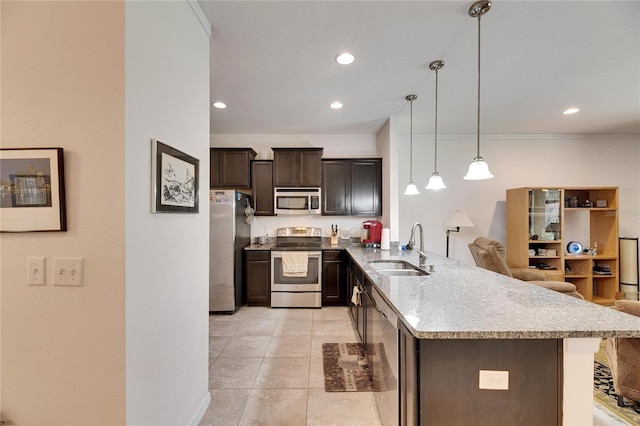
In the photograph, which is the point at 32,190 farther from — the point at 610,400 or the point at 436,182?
the point at 610,400

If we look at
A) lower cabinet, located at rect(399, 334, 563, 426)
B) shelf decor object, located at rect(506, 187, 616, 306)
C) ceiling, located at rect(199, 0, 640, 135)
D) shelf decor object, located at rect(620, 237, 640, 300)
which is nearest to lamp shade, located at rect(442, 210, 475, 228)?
shelf decor object, located at rect(506, 187, 616, 306)

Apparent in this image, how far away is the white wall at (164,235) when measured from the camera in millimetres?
1146

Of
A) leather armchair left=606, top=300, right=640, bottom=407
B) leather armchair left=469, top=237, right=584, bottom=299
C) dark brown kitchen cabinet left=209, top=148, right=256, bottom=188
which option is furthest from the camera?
dark brown kitchen cabinet left=209, top=148, right=256, bottom=188

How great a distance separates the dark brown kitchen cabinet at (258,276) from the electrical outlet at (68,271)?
2.87 meters

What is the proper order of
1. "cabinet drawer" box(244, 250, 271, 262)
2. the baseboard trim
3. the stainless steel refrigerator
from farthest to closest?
"cabinet drawer" box(244, 250, 271, 262) < the stainless steel refrigerator < the baseboard trim

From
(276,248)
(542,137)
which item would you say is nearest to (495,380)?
(276,248)

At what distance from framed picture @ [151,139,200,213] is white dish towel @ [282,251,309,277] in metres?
2.30

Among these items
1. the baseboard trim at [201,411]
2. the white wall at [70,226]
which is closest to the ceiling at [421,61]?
the white wall at [70,226]

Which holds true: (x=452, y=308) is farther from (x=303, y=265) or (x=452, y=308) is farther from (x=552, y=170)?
(x=552, y=170)

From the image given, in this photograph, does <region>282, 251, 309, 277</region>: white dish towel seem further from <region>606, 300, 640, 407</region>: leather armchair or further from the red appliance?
<region>606, 300, 640, 407</region>: leather armchair

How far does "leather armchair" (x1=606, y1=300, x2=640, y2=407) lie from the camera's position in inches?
71.1

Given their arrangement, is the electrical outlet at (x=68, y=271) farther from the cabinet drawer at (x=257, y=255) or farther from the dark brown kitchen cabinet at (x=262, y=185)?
the dark brown kitchen cabinet at (x=262, y=185)

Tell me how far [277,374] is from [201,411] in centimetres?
67

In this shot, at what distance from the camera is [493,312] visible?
1267 millimetres
